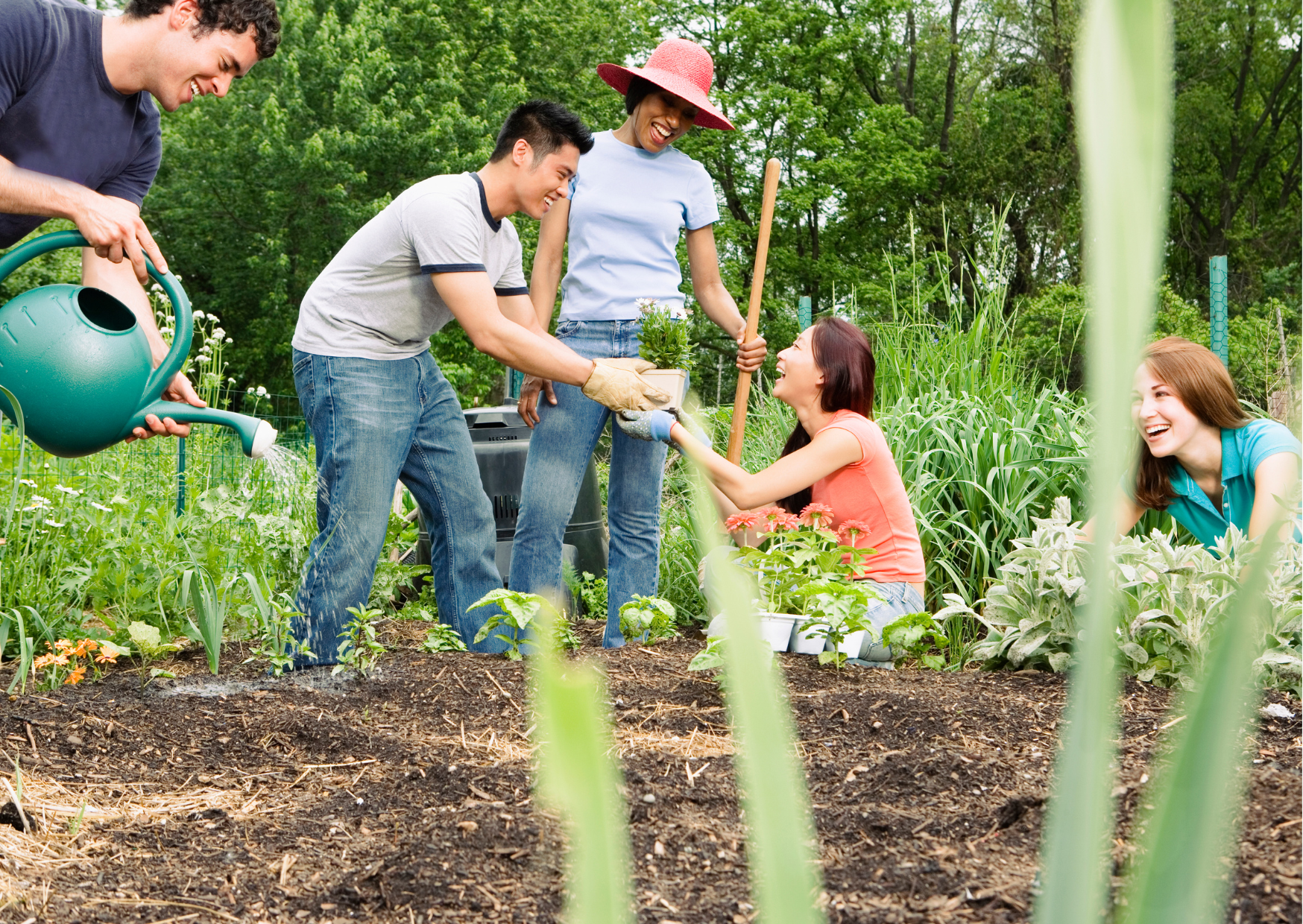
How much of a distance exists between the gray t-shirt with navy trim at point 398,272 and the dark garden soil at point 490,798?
0.89 meters

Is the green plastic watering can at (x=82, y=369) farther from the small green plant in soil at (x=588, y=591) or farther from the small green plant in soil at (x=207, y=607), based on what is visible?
the small green plant in soil at (x=588, y=591)

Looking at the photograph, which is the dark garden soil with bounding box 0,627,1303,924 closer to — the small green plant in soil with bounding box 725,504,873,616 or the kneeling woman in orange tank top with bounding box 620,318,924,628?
the small green plant in soil with bounding box 725,504,873,616

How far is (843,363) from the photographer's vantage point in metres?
3.19

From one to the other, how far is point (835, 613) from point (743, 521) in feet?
1.32

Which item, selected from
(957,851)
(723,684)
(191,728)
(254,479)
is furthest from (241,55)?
(254,479)

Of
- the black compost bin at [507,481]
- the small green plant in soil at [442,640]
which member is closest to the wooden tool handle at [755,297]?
the small green plant in soil at [442,640]

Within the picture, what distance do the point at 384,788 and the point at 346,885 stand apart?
452 millimetres

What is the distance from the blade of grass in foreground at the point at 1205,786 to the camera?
0.24 m

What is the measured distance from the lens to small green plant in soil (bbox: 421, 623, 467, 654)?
295cm

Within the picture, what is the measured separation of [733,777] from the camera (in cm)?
187

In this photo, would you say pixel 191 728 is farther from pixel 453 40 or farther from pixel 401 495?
pixel 453 40

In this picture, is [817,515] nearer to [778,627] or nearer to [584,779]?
[778,627]

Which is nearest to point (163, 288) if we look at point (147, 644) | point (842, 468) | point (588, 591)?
point (147, 644)

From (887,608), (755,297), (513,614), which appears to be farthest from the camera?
(755,297)
